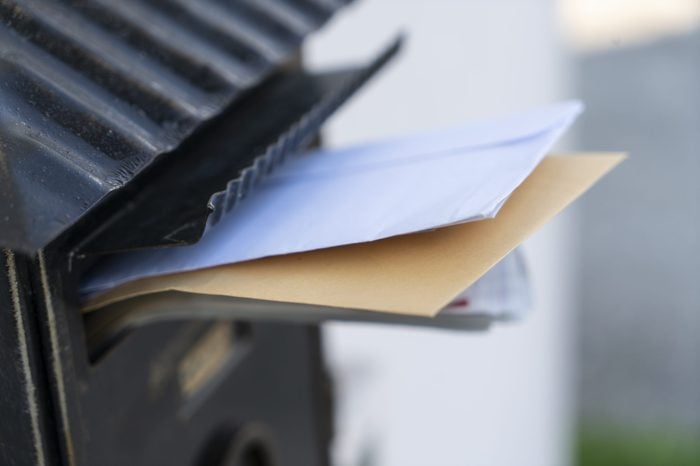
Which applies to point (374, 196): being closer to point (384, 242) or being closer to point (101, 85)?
point (384, 242)

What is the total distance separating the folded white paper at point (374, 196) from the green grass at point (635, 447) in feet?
10.2

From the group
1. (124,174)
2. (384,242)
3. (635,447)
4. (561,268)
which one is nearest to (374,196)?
(384,242)

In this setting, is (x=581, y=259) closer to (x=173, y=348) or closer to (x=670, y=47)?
(x=670, y=47)

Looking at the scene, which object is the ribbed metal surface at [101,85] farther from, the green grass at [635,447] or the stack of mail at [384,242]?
the green grass at [635,447]

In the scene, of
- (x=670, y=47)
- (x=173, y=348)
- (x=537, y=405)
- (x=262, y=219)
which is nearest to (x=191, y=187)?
(x=262, y=219)

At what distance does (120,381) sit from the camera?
525 mm

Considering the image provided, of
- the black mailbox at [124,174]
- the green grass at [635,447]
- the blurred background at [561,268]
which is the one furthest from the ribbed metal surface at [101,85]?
the green grass at [635,447]

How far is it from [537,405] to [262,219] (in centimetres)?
250

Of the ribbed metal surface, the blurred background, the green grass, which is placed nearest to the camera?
the ribbed metal surface

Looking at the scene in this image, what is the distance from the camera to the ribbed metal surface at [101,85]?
0.40 metres

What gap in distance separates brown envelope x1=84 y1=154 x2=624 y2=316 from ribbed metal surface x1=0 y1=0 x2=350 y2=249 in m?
0.08

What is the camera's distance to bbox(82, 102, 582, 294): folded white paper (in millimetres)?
449

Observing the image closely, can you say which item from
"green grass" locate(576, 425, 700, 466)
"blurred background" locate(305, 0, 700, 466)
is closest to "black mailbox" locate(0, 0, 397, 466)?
"blurred background" locate(305, 0, 700, 466)

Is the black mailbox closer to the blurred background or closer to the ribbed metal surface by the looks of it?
the ribbed metal surface
